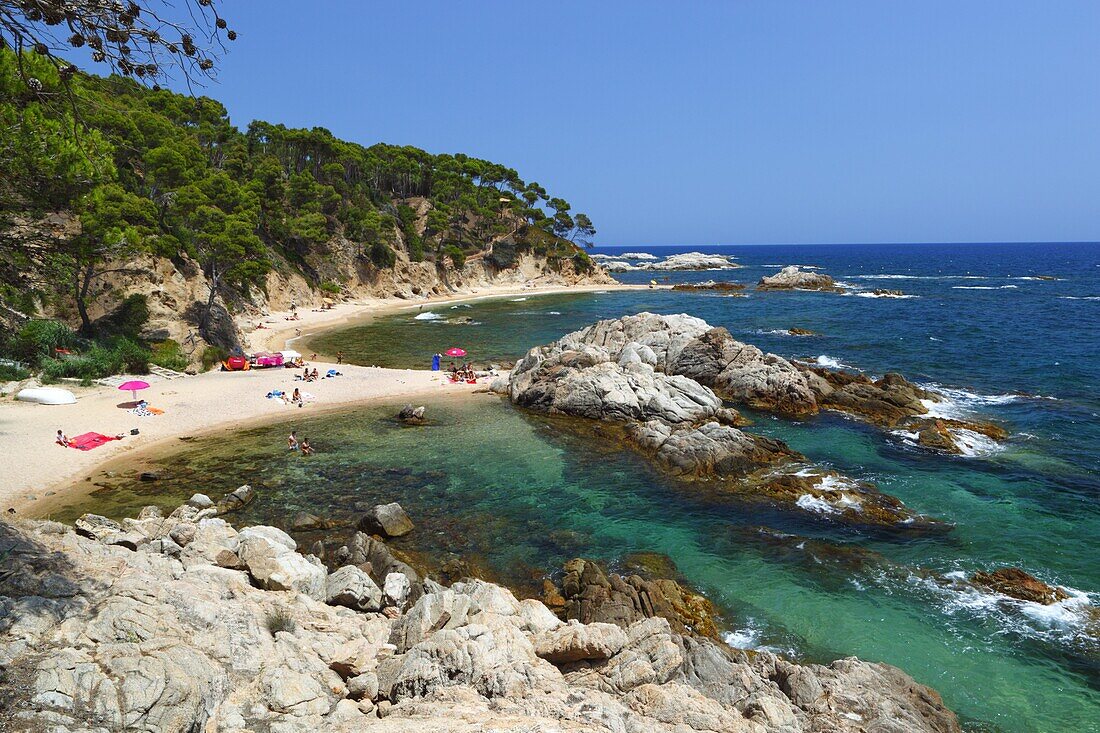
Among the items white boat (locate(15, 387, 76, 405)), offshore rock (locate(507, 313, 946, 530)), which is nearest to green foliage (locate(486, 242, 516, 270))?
offshore rock (locate(507, 313, 946, 530))

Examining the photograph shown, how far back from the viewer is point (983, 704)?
12273mm

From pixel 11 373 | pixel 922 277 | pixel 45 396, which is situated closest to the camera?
pixel 45 396

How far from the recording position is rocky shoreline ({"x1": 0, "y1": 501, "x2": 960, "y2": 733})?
8.47 metres

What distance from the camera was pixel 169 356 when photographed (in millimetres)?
36969

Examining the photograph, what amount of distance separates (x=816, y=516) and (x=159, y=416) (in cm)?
2932

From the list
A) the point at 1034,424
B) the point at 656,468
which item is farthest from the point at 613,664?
the point at 1034,424

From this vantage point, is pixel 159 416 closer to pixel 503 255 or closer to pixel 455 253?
pixel 455 253

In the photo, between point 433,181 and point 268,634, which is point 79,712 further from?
point 433,181

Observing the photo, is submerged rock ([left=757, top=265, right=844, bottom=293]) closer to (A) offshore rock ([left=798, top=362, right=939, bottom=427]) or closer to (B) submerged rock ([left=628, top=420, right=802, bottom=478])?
(A) offshore rock ([left=798, top=362, right=939, bottom=427])

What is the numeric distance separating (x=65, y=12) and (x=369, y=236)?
83.1 metres

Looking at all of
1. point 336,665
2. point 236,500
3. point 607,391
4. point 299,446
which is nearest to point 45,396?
point 299,446

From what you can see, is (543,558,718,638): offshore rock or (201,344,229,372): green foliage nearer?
(543,558,718,638): offshore rock

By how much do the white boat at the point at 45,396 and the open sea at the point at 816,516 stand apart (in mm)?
7778

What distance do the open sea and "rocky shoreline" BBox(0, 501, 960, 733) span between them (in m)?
3.05
